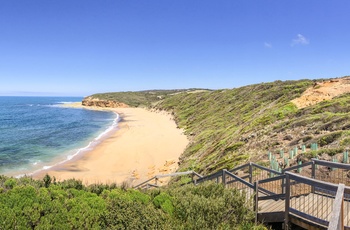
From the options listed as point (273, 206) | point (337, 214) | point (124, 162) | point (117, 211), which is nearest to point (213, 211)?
point (117, 211)

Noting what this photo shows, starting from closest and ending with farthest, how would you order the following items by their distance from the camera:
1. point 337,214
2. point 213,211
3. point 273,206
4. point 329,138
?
point 337,214 < point 213,211 < point 273,206 < point 329,138

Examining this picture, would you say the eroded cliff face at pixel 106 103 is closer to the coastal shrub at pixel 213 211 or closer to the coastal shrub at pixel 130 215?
the coastal shrub at pixel 213 211

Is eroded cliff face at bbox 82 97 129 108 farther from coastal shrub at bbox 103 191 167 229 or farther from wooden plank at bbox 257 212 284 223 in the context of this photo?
coastal shrub at bbox 103 191 167 229

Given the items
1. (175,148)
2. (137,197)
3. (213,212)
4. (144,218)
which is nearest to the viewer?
(144,218)

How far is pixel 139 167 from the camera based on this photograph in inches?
887

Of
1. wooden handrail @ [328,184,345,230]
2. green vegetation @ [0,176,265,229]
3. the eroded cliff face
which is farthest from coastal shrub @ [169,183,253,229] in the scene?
the eroded cliff face

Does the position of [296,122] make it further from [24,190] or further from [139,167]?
[24,190]

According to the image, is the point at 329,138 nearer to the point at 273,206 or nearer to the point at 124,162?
the point at 273,206

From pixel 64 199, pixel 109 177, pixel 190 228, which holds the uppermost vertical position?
pixel 64 199

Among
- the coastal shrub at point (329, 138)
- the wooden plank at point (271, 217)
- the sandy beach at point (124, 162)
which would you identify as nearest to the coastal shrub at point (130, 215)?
the wooden plank at point (271, 217)

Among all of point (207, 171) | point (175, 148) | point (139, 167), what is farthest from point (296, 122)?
point (175, 148)

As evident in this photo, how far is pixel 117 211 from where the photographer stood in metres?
5.48

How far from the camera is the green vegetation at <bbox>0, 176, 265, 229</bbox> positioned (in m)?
4.97

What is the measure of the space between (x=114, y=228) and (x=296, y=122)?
14912mm
